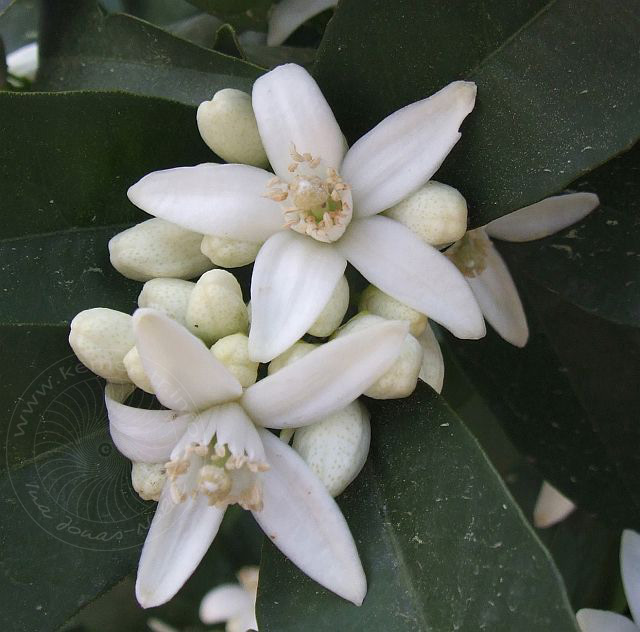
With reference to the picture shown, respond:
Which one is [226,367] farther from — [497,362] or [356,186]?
[497,362]

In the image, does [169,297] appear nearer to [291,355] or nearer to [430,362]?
[291,355]

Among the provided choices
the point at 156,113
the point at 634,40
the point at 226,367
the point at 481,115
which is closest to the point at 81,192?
the point at 156,113

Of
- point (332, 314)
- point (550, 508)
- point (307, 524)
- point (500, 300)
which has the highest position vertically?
point (332, 314)

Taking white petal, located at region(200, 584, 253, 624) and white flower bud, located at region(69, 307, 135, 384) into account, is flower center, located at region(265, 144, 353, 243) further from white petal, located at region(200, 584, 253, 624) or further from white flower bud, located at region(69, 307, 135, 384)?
white petal, located at region(200, 584, 253, 624)

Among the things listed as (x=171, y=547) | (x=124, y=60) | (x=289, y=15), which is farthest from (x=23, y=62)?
(x=171, y=547)

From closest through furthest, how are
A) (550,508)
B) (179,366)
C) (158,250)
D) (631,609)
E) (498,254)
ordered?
(179,366)
(158,250)
(631,609)
(498,254)
(550,508)

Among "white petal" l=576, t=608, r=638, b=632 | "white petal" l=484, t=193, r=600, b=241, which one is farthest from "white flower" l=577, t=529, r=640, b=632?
"white petal" l=484, t=193, r=600, b=241

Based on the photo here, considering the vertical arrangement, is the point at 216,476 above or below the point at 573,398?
above
